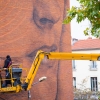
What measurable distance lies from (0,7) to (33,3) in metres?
2.26

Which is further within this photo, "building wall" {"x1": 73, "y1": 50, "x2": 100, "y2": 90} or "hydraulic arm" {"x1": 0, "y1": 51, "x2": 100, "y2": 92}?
"building wall" {"x1": 73, "y1": 50, "x2": 100, "y2": 90}

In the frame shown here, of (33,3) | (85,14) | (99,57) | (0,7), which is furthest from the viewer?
(33,3)

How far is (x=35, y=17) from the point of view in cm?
1612

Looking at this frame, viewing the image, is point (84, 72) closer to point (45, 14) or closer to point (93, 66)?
point (93, 66)

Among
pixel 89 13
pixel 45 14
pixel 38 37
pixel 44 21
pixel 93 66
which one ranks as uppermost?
pixel 45 14

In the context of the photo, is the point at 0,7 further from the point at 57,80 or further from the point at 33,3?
the point at 57,80

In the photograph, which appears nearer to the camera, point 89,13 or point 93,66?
point 89,13

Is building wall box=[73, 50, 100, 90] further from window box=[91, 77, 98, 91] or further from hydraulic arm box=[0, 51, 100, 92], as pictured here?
hydraulic arm box=[0, 51, 100, 92]

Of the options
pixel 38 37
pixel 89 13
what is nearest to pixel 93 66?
pixel 38 37

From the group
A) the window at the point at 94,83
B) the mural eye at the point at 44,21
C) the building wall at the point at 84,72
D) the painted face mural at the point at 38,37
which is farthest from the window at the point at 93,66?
the mural eye at the point at 44,21

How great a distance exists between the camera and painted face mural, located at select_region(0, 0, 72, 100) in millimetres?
15102

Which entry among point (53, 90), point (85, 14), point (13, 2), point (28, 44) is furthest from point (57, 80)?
point (85, 14)

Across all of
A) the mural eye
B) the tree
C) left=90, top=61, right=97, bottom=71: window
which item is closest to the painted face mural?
the mural eye

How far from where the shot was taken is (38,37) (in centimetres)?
1603
